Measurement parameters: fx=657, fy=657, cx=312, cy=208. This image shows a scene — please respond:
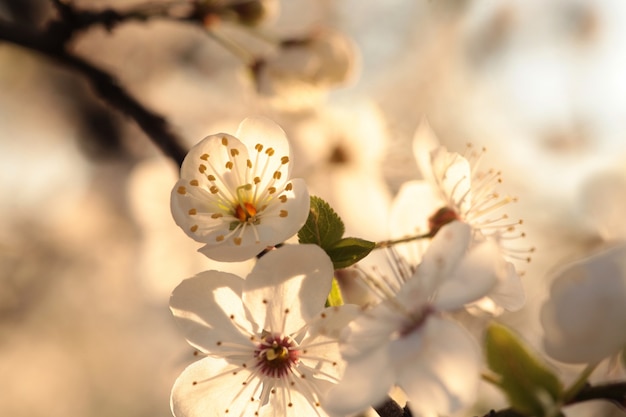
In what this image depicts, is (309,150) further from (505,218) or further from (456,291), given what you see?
(456,291)

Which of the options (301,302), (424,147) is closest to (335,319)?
(301,302)

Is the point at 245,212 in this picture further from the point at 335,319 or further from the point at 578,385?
the point at 578,385

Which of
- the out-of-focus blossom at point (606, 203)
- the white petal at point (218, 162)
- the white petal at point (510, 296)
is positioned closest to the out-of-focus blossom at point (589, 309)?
the white petal at point (510, 296)

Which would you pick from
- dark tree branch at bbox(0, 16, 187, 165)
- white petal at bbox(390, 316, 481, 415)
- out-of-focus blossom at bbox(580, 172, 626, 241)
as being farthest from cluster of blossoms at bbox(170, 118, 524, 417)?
dark tree branch at bbox(0, 16, 187, 165)

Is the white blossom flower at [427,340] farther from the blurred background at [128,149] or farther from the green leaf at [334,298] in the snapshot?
the blurred background at [128,149]

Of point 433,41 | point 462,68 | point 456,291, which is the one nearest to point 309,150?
point 456,291

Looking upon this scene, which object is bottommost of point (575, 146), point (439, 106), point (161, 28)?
point (575, 146)
